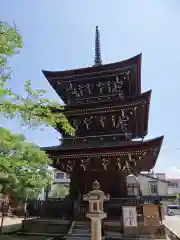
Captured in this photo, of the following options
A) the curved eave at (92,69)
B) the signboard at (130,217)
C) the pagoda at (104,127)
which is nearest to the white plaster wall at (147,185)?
the pagoda at (104,127)

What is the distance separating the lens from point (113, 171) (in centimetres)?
1390

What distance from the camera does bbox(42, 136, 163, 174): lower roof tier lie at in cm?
1238

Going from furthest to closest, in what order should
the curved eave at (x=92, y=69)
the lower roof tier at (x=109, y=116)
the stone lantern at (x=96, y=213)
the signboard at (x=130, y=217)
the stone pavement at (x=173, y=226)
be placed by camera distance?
the curved eave at (x=92, y=69)
the stone pavement at (x=173, y=226)
the lower roof tier at (x=109, y=116)
the signboard at (x=130, y=217)
the stone lantern at (x=96, y=213)

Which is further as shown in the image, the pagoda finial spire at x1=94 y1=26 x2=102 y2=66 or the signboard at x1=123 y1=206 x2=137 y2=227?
the pagoda finial spire at x1=94 y1=26 x2=102 y2=66

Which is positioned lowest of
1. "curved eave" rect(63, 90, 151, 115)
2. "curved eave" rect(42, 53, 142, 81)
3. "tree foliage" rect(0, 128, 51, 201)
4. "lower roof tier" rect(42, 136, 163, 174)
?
"tree foliage" rect(0, 128, 51, 201)

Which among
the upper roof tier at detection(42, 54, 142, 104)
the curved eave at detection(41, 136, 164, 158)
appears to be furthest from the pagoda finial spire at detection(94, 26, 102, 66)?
the curved eave at detection(41, 136, 164, 158)

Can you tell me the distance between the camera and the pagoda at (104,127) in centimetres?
1310

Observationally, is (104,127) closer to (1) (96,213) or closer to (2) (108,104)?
(2) (108,104)

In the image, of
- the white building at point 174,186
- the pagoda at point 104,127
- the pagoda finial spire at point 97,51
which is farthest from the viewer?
the white building at point 174,186

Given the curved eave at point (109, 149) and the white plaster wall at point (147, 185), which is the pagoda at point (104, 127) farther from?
the white plaster wall at point (147, 185)

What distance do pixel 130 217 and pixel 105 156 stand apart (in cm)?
374

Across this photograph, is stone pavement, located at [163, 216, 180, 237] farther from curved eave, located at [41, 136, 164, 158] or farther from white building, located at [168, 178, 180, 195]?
white building, located at [168, 178, 180, 195]

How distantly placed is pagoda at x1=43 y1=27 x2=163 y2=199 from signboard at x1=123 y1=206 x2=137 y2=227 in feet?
9.18

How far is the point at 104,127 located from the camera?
1516 cm
